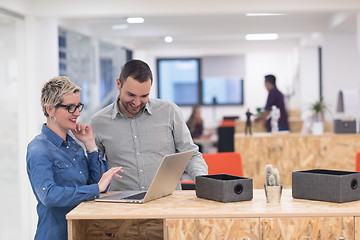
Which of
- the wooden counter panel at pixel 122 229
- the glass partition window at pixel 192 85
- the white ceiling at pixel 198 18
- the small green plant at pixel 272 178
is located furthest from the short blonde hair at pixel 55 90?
the glass partition window at pixel 192 85

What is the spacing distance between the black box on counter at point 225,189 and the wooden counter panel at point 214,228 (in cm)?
26

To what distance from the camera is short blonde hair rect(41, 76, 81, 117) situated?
10.6 feet

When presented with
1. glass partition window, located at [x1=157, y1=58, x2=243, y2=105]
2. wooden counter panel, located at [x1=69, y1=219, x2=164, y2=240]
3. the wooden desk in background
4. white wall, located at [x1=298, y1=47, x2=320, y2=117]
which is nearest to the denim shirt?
wooden counter panel, located at [x1=69, y1=219, x2=164, y2=240]

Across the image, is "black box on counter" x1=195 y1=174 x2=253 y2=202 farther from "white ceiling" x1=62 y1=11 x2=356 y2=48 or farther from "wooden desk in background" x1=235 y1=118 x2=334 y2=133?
"white ceiling" x1=62 y1=11 x2=356 y2=48

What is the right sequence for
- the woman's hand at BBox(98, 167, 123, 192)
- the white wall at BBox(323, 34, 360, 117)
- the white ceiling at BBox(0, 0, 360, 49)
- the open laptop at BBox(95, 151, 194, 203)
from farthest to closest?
the white wall at BBox(323, 34, 360, 117), the white ceiling at BBox(0, 0, 360, 49), the woman's hand at BBox(98, 167, 123, 192), the open laptop at BBox(95, 151, 194, 203)

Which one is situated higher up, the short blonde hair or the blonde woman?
the short blonde hair

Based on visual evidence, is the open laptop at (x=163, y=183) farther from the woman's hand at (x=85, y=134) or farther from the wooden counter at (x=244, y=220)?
the woman's hand at (x=85, y=134)

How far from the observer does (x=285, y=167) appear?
7.98 metres

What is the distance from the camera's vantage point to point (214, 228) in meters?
3.01

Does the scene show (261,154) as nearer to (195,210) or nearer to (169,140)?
(169,140)

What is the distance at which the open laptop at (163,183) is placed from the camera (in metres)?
3.21

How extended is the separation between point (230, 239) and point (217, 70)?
50.4 feet

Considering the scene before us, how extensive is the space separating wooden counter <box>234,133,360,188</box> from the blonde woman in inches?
190

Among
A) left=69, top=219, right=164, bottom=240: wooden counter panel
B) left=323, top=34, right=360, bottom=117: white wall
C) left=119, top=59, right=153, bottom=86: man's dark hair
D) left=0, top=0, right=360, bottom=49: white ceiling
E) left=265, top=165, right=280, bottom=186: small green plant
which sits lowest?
left=69, top=219, right=164, bottom=240: wooden counter panel
